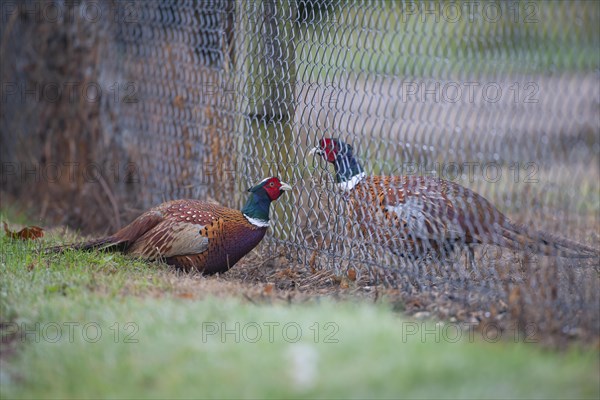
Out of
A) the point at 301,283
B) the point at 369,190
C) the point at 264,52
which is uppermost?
the point at 264,52

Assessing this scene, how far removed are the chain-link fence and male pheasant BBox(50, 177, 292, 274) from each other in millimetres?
285

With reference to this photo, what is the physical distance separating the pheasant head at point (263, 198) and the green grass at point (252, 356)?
1.50 metres

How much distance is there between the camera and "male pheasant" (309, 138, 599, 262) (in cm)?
490

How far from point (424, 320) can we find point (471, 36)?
166 centimetres

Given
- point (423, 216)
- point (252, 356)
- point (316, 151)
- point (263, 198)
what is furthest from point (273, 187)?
point (252, 356)

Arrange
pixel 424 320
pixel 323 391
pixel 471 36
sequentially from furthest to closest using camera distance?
pixel 471 36 → pixel 424 320 → pixel 323 391

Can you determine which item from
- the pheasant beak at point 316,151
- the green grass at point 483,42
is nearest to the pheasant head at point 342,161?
the pheasant beak at point 316,151

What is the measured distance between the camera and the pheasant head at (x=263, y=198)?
5496mm

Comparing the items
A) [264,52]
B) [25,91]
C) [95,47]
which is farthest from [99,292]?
[25,91]

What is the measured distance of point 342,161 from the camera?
5.60 m

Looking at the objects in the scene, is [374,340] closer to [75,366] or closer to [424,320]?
[424,320]

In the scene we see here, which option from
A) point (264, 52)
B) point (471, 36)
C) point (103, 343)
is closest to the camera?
point (103, 343)

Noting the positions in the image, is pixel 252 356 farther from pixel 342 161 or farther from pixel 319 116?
pixel 342 161

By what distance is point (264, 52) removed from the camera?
5836mm
